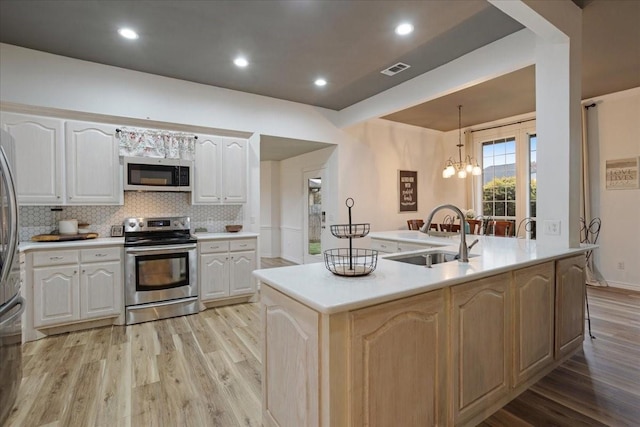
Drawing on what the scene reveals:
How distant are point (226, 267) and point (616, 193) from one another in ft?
19.0

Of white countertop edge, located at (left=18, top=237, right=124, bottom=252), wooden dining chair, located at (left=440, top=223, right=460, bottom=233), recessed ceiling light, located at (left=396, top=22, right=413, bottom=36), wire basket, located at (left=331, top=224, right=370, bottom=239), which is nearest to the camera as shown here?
Answer: wire basket, located at (left=331, top=224, right=370, bottom=239)

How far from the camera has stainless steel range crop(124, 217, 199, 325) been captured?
11.3ft

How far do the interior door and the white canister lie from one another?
151 inches

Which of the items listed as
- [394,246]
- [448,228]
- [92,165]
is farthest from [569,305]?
[92,165]

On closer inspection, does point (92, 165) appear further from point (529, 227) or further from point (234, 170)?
point (529, 227)

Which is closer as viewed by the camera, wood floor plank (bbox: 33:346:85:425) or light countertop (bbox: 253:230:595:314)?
light countertop (bbox: 253:230:595:314)

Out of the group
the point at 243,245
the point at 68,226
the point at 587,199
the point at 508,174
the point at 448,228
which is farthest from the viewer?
the point at 508,174

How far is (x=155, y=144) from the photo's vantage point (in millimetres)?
3820

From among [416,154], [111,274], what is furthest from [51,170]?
[416,154]

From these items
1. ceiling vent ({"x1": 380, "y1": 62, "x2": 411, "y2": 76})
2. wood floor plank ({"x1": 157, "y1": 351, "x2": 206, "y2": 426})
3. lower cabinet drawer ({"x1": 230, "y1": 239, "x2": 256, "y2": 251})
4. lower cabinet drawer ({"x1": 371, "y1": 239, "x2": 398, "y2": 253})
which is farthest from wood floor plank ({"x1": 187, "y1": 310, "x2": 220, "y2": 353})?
ceiling vent ({"x1": 380, "y1": 62, "x2": 411, "y2": 76})

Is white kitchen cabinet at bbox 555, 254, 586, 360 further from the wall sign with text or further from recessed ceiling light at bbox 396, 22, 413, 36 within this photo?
the wall sign with text

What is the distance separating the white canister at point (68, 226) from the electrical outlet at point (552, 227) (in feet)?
15.7

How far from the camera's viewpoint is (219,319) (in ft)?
11.8

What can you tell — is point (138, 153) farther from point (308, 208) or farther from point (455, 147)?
point (455, 147)
